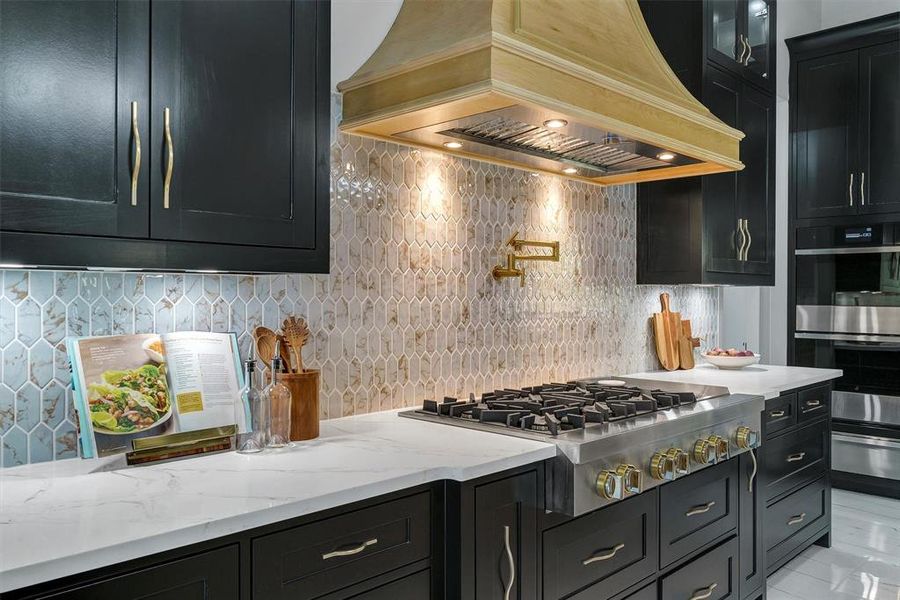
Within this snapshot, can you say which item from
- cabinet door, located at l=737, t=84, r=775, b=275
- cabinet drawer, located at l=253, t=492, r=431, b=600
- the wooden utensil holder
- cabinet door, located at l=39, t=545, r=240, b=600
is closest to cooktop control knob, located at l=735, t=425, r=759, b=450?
cabinet door, located at l=737, t=84, r=775, b=275

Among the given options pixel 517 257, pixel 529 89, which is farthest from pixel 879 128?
pixel 529 89

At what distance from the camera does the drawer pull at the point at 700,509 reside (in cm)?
235

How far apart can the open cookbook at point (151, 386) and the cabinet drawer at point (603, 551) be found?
92 centimetres

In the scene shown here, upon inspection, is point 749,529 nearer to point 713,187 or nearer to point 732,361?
point 732,361

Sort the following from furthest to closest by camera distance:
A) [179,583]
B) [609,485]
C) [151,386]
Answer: [609,485]
[151,386]
[179,583]

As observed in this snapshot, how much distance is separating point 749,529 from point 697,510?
1.73 ft

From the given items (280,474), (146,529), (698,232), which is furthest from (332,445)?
(698,232)

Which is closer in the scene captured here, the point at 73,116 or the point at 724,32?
the point at 73,116

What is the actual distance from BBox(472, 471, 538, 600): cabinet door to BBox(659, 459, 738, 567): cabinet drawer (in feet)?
2.06

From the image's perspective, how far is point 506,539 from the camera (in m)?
1.71

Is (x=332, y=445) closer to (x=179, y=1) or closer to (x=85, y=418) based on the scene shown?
(x=85, y=418)

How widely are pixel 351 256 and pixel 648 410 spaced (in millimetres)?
1127

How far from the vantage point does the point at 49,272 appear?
1.62 m

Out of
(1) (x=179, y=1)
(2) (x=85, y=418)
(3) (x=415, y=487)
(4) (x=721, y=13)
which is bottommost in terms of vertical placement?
(3) (x=415, y=487)
